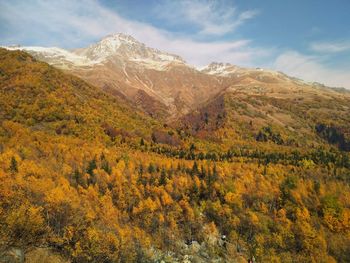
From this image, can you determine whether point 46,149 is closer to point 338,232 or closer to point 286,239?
point 286,239

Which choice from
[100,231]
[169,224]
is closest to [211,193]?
[169,224]

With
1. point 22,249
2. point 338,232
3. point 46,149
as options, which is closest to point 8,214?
point 22,249

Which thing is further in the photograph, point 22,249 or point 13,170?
point 13,170

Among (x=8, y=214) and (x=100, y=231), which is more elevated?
(x=8, y=214)

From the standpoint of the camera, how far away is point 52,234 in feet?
339

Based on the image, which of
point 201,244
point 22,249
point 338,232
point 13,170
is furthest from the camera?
point 338,232

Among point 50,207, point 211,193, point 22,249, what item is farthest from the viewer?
point 211,193

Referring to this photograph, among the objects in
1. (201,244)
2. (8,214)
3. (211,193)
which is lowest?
(201,244)

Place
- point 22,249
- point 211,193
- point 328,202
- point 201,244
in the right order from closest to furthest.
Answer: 1. point 22,249
2. point 201,244
3. point 328,202
4. point 211,193

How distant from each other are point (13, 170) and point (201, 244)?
86.0 metres

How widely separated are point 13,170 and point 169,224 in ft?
235

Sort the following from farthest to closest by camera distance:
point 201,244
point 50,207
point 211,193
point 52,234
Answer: point 211,193
point 201,244
point 50,207
point 52,234

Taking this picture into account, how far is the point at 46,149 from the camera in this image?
18688 centimetres

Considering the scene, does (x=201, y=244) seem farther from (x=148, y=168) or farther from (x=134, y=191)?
(x=148, y=168)
